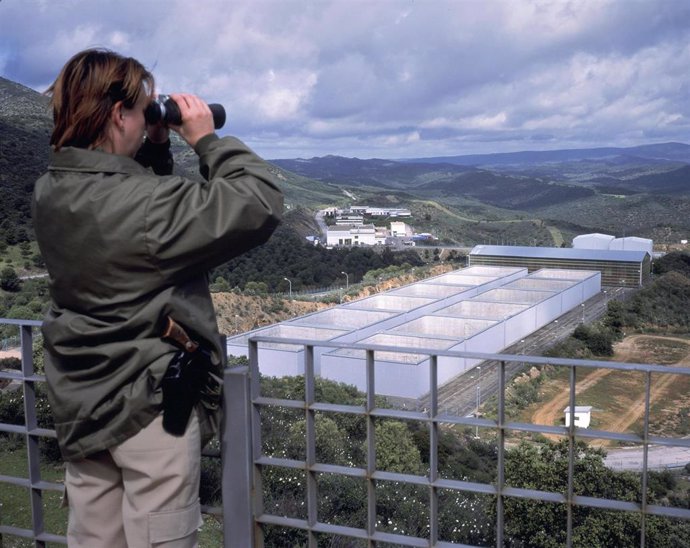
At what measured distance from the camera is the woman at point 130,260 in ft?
4.82

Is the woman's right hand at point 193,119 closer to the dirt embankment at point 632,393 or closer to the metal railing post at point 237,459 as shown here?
the metal railing post at point 237,459

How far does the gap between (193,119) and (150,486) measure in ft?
2.57

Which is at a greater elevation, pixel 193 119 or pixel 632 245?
pixel 193 119

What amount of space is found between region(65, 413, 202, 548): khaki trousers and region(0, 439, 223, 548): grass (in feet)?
6.76

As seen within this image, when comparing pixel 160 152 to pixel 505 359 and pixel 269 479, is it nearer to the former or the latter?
pixel 505 359

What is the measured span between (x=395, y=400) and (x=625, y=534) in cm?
1030

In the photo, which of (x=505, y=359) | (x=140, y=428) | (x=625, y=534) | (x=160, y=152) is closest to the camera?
(x=140, y=428)

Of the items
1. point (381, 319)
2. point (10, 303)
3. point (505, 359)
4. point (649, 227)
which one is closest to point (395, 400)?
point (381, 319)

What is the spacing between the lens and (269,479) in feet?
14.3

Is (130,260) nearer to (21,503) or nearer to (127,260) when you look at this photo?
(127,260)

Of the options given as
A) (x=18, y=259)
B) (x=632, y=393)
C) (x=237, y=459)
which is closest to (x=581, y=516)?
(x=237, y=459)

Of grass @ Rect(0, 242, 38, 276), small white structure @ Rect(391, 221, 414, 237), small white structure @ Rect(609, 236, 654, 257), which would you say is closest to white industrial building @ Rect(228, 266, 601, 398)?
small white structure @ Rect(609, 236, 654, 257)

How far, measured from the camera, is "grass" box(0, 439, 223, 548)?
3.96 meters

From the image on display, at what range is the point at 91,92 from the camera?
1.51 metres
